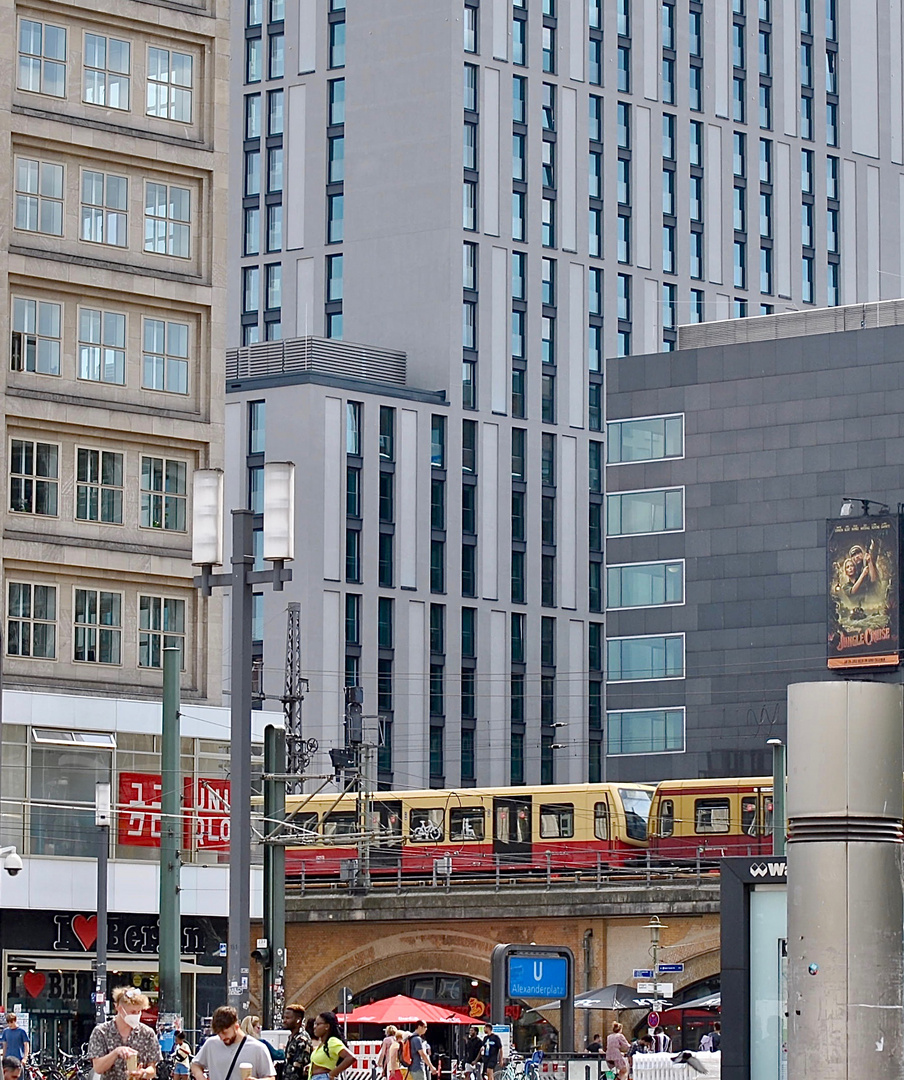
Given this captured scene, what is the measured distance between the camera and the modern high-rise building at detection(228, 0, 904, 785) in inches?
4464

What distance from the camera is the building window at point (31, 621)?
5116 cm

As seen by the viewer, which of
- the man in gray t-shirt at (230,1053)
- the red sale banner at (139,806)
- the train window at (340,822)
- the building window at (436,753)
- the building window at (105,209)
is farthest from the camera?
the building window at (436,753)

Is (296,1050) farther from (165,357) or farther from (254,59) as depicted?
(254,59)

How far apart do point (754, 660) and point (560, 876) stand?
3296 centimetres

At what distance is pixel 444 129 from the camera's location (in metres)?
119

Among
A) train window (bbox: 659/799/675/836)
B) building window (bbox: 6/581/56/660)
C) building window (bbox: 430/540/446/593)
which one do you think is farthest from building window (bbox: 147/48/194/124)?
building window (bbox: 430/540/446/593)

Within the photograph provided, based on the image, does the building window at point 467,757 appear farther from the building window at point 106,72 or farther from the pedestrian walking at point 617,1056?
the pedestrian walking at point 617,1056

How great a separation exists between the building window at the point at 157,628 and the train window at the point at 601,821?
1647 cm

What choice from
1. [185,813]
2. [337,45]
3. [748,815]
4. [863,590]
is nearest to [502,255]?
[337,45]

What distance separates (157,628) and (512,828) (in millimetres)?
16571

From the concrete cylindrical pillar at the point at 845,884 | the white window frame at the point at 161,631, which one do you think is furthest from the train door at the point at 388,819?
the concrete cylindrical pillar at the point at 845,884

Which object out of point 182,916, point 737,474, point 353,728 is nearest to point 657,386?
point 737,474

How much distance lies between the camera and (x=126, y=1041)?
60.3 ft

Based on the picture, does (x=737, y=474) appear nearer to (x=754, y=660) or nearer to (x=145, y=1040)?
(x=754, y=660)
